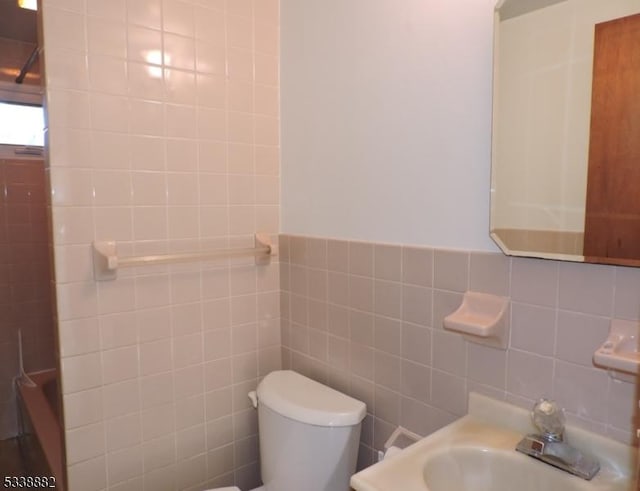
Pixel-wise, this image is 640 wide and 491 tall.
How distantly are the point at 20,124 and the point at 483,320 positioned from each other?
2749 mm

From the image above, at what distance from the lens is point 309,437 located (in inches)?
51.8

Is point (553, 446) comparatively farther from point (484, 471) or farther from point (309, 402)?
point (309, 402)

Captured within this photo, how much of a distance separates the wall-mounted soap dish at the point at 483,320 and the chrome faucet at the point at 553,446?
0.16 metres

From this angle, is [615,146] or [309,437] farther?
[309,437]

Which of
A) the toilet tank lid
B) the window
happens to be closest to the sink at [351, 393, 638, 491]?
the toilet tank lid

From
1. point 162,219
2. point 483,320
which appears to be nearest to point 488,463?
point 483,320

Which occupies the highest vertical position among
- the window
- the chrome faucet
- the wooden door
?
the window

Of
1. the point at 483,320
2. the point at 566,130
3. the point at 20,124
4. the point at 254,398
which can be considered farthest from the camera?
the point at 20,124

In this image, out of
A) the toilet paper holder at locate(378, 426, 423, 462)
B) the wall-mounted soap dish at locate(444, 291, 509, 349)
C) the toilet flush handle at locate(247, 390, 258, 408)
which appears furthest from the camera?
the toilet flush handle at locate(247, 390, 258, 408)

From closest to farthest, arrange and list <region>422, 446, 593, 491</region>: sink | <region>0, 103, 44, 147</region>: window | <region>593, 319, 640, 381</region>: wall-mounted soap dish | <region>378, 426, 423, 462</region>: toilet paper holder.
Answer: <region>593, 319, 640, 381</region>: wall-mounted soap dish < <region>422, 446, 593, 491</region>: sink < <region>378, 426, 423, 462</region>: toilet paper holder < <region>0, 103, 44, 147</region>: window

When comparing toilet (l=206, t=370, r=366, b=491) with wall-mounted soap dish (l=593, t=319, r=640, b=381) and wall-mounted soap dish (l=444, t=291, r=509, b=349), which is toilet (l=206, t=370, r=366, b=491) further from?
wall-mounted soap dish (l=593, t=319, r=640, b=381)

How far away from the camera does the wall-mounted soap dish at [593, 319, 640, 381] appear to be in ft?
2.65

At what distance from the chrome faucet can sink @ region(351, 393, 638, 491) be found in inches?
0.5

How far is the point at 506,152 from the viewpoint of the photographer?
1.04 metres
